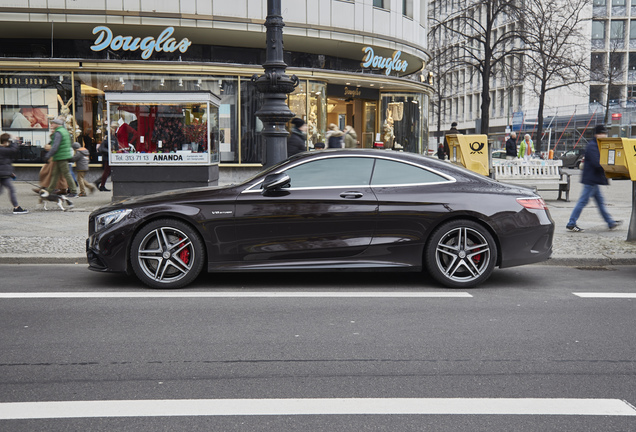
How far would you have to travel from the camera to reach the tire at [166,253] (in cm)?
664

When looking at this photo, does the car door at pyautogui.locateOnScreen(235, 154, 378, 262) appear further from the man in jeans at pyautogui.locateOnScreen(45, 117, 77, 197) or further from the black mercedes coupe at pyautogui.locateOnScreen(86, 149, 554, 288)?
the man in jeans at pyautogui.locateOnScreen(45, 117, 77, 197)

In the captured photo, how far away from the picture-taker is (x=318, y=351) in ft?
15.1

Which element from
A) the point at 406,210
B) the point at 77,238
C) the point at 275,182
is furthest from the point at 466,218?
the point at 77,238

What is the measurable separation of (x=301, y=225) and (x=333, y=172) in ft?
2.20

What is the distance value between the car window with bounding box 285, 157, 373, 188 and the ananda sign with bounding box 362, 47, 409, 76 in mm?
18287

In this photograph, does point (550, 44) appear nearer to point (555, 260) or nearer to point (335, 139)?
point (335, 139)

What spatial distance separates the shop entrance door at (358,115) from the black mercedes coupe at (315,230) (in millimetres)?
18452

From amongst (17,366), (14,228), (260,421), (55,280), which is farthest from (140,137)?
(260,421)

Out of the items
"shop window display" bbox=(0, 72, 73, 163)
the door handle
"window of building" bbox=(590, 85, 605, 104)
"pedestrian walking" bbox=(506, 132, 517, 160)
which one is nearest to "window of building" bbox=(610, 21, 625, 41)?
"window of building" bbox=(590, 85, 605, 104)

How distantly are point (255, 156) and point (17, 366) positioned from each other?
1782 cm

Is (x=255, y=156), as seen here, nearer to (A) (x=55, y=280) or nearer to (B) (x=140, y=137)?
(B) (x=140, y=137)

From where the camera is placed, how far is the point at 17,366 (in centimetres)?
428

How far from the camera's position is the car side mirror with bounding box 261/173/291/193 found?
21.7 ft

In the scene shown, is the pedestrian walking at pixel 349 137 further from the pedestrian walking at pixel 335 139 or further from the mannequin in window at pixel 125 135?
the mannequin in window at pixel 125 135
